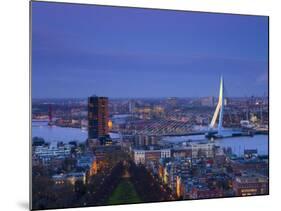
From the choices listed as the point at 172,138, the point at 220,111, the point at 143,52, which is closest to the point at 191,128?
the point at 172,138

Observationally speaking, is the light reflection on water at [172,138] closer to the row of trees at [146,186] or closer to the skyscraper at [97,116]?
the skyscraper at [97,116]

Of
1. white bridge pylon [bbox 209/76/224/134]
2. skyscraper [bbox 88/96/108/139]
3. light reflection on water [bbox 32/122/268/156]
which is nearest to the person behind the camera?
light reflection on water [bbox 32/122/268/156]

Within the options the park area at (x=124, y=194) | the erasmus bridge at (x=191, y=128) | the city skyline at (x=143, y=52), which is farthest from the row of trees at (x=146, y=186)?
the city skyline at (x=143, y=52)

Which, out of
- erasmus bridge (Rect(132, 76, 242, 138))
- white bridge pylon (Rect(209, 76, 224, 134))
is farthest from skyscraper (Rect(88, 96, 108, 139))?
white bridge pylon (Rect(209, 76, 224, 134))

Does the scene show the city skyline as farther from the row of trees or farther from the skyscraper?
the row of trees

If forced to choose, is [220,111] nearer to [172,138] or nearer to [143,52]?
[172,138]

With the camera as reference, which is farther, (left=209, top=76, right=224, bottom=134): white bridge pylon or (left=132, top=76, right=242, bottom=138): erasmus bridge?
(left=209, top=76, right=224, bottom=134): white bridge pylon
